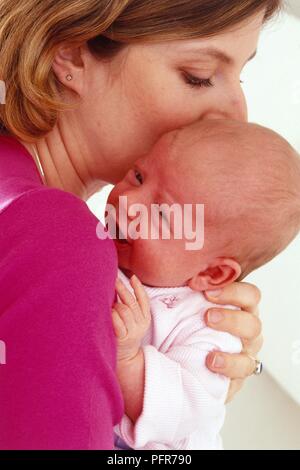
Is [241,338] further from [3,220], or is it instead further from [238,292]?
[3,220]

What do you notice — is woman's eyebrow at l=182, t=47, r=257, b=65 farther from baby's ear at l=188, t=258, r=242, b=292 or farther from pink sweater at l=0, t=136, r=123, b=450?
pink sweater at l=0, t=136, r=123, b=450

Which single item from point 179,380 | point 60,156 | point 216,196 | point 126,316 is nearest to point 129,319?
point 126,316

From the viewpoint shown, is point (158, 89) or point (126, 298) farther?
point (158, 89)

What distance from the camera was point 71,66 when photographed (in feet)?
3.59

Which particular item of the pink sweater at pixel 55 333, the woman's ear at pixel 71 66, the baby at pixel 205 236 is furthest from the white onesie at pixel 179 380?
the woman's ear at pixel 71 66

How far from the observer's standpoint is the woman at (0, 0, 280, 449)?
66cm

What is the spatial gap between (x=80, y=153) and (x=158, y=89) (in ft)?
0.54

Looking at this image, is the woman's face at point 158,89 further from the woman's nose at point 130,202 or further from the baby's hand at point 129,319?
the baby's hand at point 129,319

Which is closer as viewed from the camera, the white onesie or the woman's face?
the white onesie

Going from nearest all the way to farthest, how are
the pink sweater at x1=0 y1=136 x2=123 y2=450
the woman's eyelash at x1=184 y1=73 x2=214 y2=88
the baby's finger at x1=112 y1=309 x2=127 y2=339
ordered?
1. the pink sweater at x1=0 y1=136 x2=123 y2=450
2. the baby's finger at x1=112 y1=309 x2=127 y2=339
3. the woman's eyelash at x1=184 y1=73 x2=214 y2=88

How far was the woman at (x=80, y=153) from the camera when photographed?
657mm

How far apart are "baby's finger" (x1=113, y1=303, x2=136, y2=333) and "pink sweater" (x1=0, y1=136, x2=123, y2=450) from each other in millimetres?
150

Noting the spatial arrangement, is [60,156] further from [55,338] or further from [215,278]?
[55,338]

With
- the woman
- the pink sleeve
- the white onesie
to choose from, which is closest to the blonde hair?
the woman
